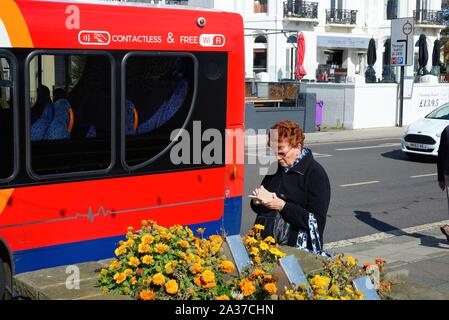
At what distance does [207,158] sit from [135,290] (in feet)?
12.0

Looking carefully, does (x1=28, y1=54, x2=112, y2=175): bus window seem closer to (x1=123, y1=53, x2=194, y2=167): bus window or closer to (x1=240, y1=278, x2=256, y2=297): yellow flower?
(x1=123, y1=53, x2=194, y2=167): bus window

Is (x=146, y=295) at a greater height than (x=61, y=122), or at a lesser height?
lesser

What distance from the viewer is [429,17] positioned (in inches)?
2222

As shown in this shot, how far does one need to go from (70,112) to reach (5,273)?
1561mm

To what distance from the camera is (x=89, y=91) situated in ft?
21.6

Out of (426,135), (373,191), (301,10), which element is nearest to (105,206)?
(373,191)

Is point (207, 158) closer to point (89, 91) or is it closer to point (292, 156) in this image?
point (89, 91)

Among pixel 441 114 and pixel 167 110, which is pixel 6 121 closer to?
pixel 167 110

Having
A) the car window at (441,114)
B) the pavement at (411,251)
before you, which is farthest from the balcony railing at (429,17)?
the pavement at (411,251)

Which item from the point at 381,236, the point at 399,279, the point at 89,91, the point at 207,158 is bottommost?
the point at 381,236

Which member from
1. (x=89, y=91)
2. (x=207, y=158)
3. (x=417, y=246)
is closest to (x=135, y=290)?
(x=89, y=91)

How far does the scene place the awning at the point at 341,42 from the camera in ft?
165

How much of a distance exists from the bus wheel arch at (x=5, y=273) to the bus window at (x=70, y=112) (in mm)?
740

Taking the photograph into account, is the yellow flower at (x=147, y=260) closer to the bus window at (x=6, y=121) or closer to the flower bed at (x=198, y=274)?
the flower bed at (x=198, y=274)
